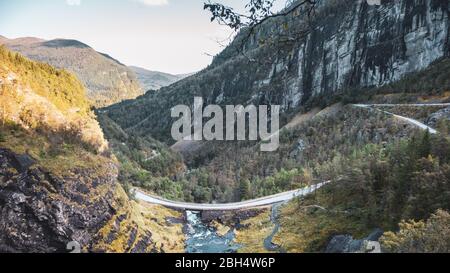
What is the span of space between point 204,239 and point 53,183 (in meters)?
19.7

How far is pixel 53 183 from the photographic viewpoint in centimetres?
3158

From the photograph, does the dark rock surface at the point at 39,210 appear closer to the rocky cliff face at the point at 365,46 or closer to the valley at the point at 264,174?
the valley at the point at 264,174

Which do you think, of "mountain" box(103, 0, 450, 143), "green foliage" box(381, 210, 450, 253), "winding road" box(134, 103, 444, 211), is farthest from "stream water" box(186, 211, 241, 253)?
"mountain" box(103, 0, 450, 143)

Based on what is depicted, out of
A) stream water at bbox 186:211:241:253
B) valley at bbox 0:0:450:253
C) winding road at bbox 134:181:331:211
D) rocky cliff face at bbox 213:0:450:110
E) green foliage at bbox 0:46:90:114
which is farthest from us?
rocky cliff face at bbox 213:0:450:110

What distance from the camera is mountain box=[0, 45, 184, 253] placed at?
29453mm

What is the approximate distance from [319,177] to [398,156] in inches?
871

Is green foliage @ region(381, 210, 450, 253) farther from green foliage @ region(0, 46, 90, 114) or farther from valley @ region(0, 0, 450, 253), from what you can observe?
green foliage @ region(0, 46, 90, 114)

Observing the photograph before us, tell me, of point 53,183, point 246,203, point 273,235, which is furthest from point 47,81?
point 273,235

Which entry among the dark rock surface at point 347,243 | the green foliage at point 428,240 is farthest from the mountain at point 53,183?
the green foliage at point 428,240

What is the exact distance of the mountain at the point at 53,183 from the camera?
29.5 m

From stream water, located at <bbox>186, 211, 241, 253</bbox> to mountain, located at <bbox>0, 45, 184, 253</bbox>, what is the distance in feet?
6.89

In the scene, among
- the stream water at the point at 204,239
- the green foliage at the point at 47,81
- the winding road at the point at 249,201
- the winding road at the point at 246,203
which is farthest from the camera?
the winding road at the point at 246,203

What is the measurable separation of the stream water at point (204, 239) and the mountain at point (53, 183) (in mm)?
2100

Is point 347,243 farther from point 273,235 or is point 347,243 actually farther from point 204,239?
point 204,239
